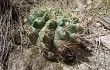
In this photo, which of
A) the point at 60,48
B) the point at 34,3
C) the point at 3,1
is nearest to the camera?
the point at 60,48

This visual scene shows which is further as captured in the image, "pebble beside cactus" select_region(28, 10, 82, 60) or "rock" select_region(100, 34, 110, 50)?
"rock" select_region(100, 34, 110, 50)

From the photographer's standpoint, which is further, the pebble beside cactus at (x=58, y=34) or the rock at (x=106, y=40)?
the rock at (x=106, y=40)

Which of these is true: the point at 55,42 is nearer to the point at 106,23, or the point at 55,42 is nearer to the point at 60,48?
the point at 60,48

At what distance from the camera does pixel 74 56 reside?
9.45 feet

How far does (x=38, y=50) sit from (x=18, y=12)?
0.74m

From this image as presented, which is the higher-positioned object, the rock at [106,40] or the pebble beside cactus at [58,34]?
the pebble beside cactus at [58,34]

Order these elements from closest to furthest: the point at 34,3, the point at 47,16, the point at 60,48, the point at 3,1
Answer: the point at 60,48
the point at 47,16
the point at 3,1
the point at 34,3

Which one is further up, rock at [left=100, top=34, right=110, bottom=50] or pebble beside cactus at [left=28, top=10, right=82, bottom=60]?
pebble beside cactus at [left=28, top=10, right=82, bottom=60]

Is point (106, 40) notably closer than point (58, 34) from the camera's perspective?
No

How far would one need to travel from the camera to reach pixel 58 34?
272cm

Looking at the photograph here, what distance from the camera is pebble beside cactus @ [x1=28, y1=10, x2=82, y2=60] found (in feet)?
8.89

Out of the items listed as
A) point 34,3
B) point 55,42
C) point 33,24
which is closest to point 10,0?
point 34,3

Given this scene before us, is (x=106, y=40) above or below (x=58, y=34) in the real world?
below

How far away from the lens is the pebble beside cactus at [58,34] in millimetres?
2709
